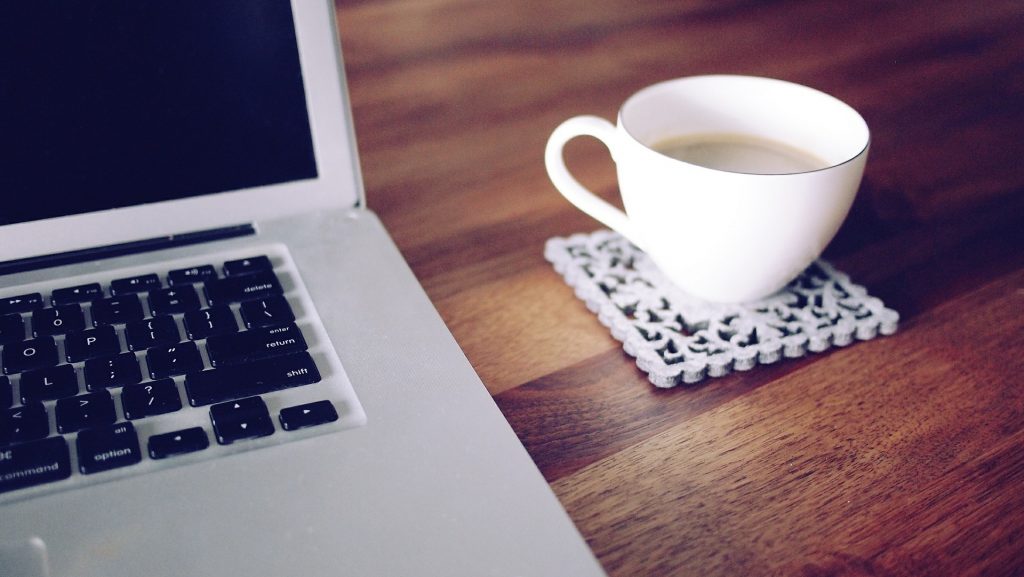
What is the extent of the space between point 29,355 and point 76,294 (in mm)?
50

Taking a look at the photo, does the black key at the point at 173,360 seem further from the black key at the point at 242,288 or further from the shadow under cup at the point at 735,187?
the shadow under cup at the point at 735,187

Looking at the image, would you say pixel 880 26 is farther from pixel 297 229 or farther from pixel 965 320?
pixel 297 229

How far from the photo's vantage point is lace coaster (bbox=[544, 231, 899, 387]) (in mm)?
437

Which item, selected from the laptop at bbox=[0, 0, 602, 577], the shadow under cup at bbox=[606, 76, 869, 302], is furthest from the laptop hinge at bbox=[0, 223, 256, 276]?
the shadow under cup at bbox=[606, 76, 869, 302]

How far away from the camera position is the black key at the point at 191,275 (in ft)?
1.39

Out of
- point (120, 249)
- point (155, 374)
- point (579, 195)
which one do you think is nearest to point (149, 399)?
point (155, 374)

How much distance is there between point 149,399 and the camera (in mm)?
353

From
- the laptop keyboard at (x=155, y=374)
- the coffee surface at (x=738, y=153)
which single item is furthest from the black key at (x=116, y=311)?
the coffee surface at (x=738, y=153)

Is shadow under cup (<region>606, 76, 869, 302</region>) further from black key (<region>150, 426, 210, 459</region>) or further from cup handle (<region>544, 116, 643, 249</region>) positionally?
black key (<region>150, 426, 210, 459</region>)

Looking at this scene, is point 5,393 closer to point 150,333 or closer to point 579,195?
point 150,333

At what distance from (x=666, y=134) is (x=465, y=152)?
0.65 feet

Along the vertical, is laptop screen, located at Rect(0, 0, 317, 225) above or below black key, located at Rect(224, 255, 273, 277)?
above

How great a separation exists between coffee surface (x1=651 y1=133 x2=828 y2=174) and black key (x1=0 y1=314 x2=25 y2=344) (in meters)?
0.33

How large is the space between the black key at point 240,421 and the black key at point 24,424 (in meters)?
0.06
